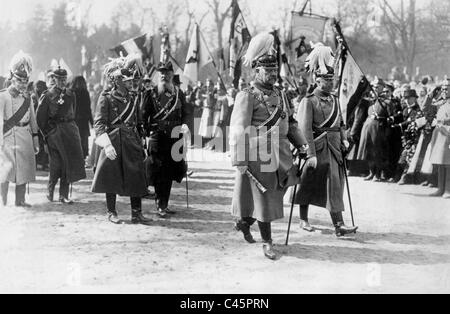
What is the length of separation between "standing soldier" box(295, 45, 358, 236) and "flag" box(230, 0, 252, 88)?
7074 millimetres

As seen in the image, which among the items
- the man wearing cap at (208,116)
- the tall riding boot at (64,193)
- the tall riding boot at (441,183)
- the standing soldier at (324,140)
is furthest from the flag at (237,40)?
the standing soldier at (324,140)

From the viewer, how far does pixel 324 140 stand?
23.9 feet

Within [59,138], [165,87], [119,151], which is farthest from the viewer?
[59,138]

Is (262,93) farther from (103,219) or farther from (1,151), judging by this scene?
(1,151)

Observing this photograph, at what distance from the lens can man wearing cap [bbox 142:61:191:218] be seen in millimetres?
8383

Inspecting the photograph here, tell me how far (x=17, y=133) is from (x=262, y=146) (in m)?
4.42

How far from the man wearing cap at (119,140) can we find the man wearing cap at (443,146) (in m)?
5.70

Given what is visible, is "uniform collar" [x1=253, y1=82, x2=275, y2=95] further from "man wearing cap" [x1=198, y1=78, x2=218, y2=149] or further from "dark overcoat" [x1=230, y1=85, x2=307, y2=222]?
"man wearing cap" [x1=198, y1=78, x2=218, y2=149]

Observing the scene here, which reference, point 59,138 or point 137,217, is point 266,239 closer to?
point 137,217

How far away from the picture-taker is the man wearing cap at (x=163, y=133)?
8383 mm

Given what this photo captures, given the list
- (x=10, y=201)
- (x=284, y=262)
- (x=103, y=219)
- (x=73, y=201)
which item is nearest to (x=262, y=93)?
(x=284, y=262)

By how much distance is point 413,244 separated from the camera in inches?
277

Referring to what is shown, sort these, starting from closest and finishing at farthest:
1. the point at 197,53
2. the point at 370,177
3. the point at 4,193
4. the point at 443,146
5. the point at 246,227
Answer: the point at 246,227 < the point at 4,193 < the point at 443,146 < the point at 370,177 < the point at 197,53

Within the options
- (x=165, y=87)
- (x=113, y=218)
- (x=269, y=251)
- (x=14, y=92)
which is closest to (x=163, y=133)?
(x=165, y=87)
